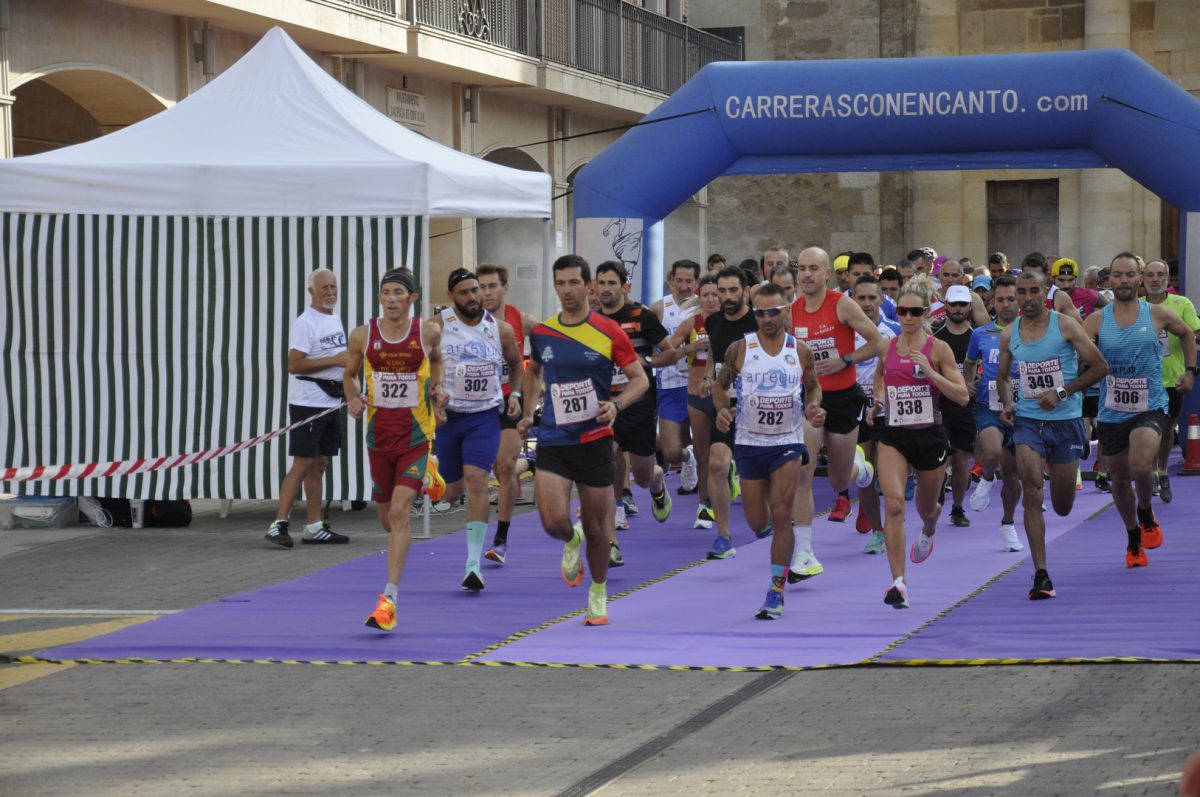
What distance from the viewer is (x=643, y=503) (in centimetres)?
1555

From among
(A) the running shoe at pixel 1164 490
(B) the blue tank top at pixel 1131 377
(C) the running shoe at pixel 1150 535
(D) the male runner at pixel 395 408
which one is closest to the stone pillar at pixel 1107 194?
(A) the running shoe at pixel 1164 490

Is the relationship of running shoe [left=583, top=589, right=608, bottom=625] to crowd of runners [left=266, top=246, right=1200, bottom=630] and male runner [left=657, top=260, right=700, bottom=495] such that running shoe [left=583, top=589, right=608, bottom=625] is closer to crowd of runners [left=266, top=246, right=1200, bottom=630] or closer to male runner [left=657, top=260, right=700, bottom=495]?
crowd of runners [left=266, top=246, right=1200, bottom=630]

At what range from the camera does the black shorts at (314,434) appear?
42.4ft

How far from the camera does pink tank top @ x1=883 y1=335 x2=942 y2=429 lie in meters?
10.3

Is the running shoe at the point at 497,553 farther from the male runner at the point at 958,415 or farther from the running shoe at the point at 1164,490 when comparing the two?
the running shoe at the point at 1164,490

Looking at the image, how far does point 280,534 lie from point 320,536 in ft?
0.96

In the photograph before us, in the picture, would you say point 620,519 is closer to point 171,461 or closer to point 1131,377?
point 171,461

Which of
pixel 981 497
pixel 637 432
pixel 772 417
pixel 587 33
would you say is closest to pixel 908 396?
pixel 772 417

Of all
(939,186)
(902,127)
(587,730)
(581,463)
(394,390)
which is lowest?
(587,730)

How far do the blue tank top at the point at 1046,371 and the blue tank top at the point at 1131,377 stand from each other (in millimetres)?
934

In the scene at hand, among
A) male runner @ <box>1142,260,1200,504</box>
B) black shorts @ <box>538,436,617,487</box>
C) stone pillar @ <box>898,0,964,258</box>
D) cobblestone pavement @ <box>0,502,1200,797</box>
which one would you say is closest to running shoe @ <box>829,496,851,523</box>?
male runner @ <box>1142,260,1200,504</box>

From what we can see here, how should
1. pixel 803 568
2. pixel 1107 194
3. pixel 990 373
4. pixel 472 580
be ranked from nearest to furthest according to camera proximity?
pixel 472 580, pixel 803 568, pixel 990 373, pixel 1107 194

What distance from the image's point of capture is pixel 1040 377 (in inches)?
413

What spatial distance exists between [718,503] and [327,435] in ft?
9.01
